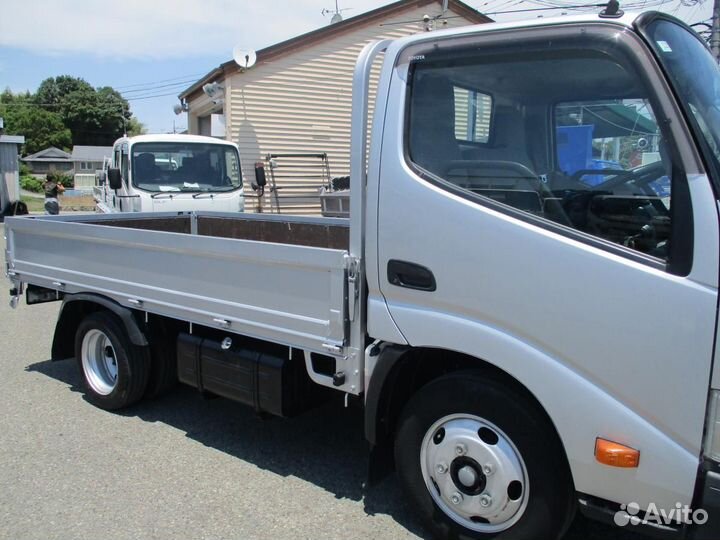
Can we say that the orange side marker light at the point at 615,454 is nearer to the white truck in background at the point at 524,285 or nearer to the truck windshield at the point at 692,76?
the white truck in background at the point at 524,285

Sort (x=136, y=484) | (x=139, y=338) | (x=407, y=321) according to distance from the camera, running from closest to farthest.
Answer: (x=407, y=321), (x=136, y=484), (x=139, y=338)

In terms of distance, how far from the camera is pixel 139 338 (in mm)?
4363

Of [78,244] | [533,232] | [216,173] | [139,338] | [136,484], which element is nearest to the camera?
[533,232]

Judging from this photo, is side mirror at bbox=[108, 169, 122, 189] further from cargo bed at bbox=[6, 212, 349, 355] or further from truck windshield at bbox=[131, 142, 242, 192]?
cargo bed at bbox=[6, 212, 349, 355]

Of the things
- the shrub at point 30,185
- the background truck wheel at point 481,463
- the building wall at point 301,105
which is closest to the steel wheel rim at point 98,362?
the background truck wheel at point 481,463

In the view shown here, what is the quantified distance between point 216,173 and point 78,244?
19.9 ft

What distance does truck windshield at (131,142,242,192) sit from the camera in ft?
33.0

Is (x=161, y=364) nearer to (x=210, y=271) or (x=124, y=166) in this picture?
(x=210, y=271)

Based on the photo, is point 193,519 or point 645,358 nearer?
point 645,358

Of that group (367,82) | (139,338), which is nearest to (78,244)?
(139,338)

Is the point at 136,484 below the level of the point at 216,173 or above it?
below

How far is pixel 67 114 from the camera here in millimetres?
79812

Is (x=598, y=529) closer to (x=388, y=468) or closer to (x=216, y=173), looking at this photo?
(x=388, y=468)

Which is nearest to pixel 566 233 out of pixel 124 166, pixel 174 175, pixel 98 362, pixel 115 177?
pixel 98 362
